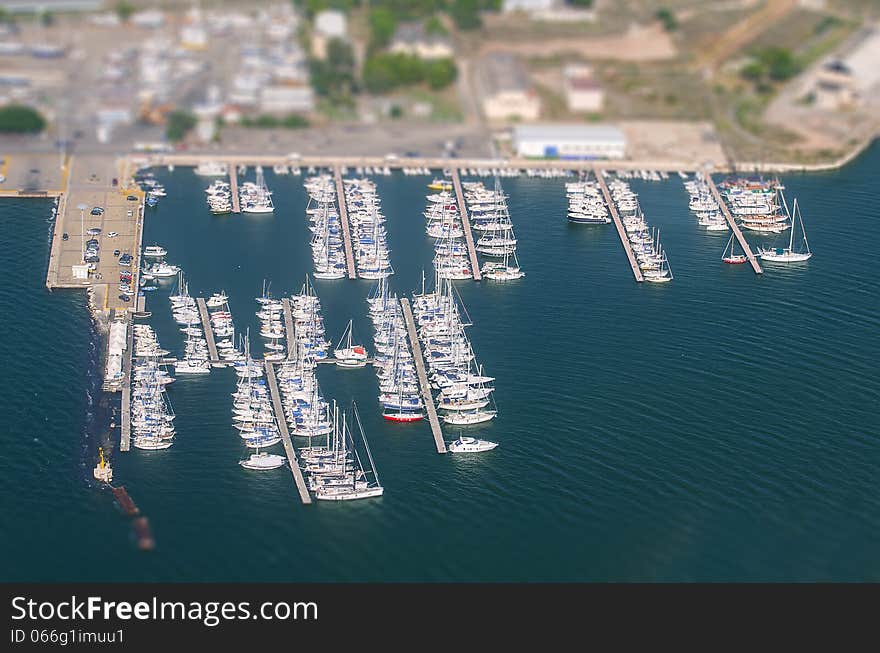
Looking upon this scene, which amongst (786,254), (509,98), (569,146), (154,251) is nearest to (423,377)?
(154,251)

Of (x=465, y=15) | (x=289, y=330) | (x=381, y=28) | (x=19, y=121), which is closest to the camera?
(x=289, y=330)

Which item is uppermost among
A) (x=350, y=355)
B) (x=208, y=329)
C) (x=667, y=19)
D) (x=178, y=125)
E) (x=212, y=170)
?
(x=667, y=19)

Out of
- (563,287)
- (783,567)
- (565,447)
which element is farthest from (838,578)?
(563,287)

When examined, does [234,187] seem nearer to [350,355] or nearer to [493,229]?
[493,229]

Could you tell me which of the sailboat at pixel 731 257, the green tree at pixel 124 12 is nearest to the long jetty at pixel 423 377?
the sailboat at pixel 731 257

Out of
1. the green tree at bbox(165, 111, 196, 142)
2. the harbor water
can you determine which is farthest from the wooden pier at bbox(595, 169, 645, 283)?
the green tree at bbox(165, 111, 196, 142)

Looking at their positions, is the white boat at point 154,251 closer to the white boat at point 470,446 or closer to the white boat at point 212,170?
the white boat at point 212,170
